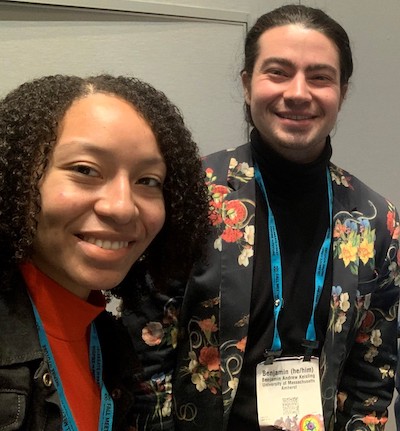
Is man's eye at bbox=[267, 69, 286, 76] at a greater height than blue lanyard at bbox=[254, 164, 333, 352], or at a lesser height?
greater

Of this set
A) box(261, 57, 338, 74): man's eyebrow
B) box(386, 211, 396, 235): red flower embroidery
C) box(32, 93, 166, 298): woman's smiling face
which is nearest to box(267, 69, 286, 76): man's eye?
box(261, 57, 338, 74): man's eyebrow

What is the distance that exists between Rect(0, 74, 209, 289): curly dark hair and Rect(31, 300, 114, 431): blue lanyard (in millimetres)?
112

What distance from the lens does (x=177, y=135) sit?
0.85 m

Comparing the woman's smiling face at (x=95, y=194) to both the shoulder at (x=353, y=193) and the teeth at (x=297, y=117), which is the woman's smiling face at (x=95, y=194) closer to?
the teeth at (x=297, y=117)

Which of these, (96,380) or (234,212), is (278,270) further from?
(96,380)

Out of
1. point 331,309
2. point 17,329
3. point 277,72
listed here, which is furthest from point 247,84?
point 17,329

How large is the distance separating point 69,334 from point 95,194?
8.6 inches

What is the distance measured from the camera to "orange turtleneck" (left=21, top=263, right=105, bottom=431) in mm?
773

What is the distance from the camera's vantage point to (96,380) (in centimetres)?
86

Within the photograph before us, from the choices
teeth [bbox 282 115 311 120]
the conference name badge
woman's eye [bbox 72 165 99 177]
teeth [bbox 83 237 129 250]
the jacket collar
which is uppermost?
Result: teeth [bbox 282 115 311 120]

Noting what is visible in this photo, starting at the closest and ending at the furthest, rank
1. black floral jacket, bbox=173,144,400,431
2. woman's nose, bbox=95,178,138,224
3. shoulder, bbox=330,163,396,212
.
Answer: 1. woman's nose, bbox=95,178,138,224
2. black floral jacket, bbox=173,144,400,431
3. shoulder, bbox=330,163,396,212

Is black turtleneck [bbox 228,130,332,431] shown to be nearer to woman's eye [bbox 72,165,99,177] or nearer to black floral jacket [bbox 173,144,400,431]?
black floral jacket [bbox 173,144,400,431]

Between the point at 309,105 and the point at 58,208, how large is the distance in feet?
2.23

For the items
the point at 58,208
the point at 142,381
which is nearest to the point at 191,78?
the point at 142,381
